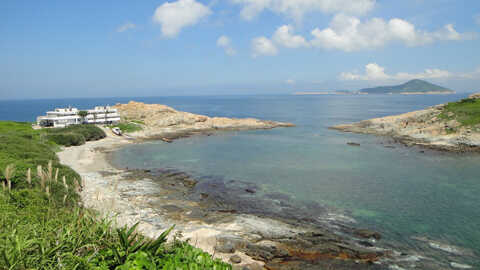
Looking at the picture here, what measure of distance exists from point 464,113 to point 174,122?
224 feet

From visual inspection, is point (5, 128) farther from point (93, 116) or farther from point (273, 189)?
point (273, 189)

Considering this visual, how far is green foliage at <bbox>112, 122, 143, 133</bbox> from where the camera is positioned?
230 ft

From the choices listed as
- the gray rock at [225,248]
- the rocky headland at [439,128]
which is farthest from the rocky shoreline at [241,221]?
the rocky headland at [439,128]

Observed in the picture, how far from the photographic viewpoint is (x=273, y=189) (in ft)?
92.9

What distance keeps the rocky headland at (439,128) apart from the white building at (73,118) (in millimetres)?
62873

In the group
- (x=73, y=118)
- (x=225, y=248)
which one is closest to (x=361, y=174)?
(x=225, y=248)

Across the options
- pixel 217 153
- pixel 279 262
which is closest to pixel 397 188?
pixel 279 262

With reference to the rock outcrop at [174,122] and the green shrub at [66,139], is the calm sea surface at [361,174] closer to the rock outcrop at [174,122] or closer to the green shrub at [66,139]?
the green shrub at [66,139]

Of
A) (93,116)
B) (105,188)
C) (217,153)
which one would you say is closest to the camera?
(105,188)

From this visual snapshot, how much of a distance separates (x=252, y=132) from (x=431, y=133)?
39.9 m

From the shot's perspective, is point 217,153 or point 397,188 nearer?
point 397,188

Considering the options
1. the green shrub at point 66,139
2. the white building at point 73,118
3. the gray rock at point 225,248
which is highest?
the white building at point 73,118

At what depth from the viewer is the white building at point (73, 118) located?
67375 millimetres

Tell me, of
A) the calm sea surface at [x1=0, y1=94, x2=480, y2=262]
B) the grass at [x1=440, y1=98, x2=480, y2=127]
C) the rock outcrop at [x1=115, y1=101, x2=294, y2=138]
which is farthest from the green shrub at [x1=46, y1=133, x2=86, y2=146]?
the grass at [x1=440, y1=98, x2=480, y2=127]
